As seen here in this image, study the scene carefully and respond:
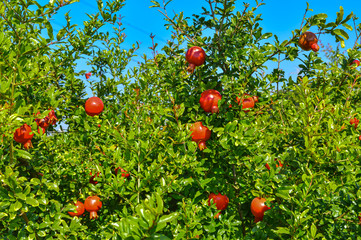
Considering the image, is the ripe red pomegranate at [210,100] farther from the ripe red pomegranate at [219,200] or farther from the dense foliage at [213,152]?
the ripe red pomegranate at [219,200]

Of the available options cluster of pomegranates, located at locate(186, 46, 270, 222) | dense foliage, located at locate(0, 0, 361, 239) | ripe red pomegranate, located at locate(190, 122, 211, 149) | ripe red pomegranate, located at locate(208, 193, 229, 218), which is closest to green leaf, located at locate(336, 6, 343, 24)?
dense foliage, located at locate(0, 0, 361, 239)

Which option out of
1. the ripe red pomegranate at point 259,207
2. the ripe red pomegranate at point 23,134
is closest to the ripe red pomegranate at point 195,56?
the ripe red pomegranate at point 259,207

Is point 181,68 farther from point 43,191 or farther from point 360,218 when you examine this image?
point 360,218

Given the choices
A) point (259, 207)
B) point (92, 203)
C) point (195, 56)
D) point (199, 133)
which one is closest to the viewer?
point (259, 207)

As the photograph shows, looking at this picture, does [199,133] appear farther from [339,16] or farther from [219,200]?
[339,16]

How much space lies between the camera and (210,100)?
1749 mm

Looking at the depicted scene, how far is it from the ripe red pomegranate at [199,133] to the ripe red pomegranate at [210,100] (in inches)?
4.8

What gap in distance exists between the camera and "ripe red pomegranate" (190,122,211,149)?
68.6 inches

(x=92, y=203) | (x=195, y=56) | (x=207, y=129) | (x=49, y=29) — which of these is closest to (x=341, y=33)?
(x=195, y=56)

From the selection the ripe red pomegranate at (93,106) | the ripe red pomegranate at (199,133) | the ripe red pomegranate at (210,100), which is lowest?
the ripe red pomegranate at (199,133)

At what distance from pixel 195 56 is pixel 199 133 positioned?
552 mm

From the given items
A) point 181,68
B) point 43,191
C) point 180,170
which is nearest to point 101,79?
point 181,68

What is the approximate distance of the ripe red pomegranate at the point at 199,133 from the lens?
1743 millimetres

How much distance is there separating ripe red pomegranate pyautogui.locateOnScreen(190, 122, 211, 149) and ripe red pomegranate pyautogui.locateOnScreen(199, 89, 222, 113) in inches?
4.8
